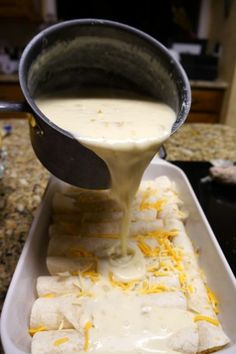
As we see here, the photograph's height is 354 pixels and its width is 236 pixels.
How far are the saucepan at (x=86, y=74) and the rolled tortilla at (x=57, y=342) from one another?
30 centimetres

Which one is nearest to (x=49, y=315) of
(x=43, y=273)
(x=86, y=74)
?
(x=43, y=273)

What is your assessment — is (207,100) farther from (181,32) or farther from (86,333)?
(86,333)

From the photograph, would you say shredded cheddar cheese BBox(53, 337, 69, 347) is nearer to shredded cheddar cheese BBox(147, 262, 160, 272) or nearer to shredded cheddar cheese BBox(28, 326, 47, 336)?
shredded cheddar cheese BBox(28, 326, 47, 336)

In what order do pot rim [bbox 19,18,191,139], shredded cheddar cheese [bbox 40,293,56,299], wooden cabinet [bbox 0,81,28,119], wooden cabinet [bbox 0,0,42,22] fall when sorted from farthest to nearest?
wooden cabinet [bbox 0,81,28,119] → wooden cabinet [bbox 0,0,42,22] → shredded cheddar cheese [bbox 40,293,56,299] → pot rim [bbox 19,18,191,139]

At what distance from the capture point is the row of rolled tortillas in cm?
66

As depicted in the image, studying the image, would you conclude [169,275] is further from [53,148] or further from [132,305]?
[53,148]

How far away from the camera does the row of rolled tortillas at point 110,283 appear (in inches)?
26.0

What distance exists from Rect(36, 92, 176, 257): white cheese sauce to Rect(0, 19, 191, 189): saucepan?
2cm

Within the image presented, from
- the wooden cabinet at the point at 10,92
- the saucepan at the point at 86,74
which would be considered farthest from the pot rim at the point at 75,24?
the wooden cabinet at the point at 10,92

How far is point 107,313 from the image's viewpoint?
0.70m

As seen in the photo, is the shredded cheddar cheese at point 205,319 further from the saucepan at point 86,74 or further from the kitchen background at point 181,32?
the kitchen background at point 181,32

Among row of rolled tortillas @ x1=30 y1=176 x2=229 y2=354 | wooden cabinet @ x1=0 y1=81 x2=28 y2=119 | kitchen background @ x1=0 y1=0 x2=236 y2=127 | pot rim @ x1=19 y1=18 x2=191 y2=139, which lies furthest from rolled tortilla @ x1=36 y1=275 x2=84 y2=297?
wooden cabinet @ x1=0 y1=81 x2=28 y2=119

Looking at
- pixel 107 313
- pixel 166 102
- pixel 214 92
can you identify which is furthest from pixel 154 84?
pixel 214 92

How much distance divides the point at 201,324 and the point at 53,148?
48 cm
